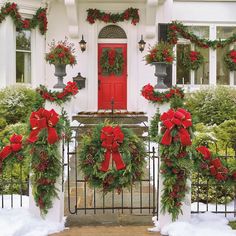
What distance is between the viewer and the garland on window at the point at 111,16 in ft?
44.9

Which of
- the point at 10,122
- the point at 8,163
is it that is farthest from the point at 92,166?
the point at 10,122

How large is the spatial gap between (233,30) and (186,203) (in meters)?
11.1

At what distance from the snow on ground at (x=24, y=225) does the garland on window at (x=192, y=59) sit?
33.7 ft

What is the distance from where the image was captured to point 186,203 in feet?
16.6

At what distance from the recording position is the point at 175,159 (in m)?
4.93

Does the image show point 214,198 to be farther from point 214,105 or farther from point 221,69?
point 221,69

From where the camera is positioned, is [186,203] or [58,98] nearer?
[186,203]

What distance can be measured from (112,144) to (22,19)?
950cm

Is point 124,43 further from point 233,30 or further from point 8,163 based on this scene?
point 8,163

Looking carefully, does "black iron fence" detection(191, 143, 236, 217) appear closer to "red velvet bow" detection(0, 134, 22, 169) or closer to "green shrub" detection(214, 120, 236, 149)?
"red velvet bow" detection(0, 134, 22, 169)

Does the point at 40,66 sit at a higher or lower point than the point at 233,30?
lower

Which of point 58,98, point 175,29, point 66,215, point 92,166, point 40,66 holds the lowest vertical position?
point 66,215

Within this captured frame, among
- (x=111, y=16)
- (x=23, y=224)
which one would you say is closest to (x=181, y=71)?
(x=111, y=16)

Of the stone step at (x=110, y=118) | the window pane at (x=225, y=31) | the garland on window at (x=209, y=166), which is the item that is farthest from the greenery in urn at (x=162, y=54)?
the garland on window at (x=209, y=166)
